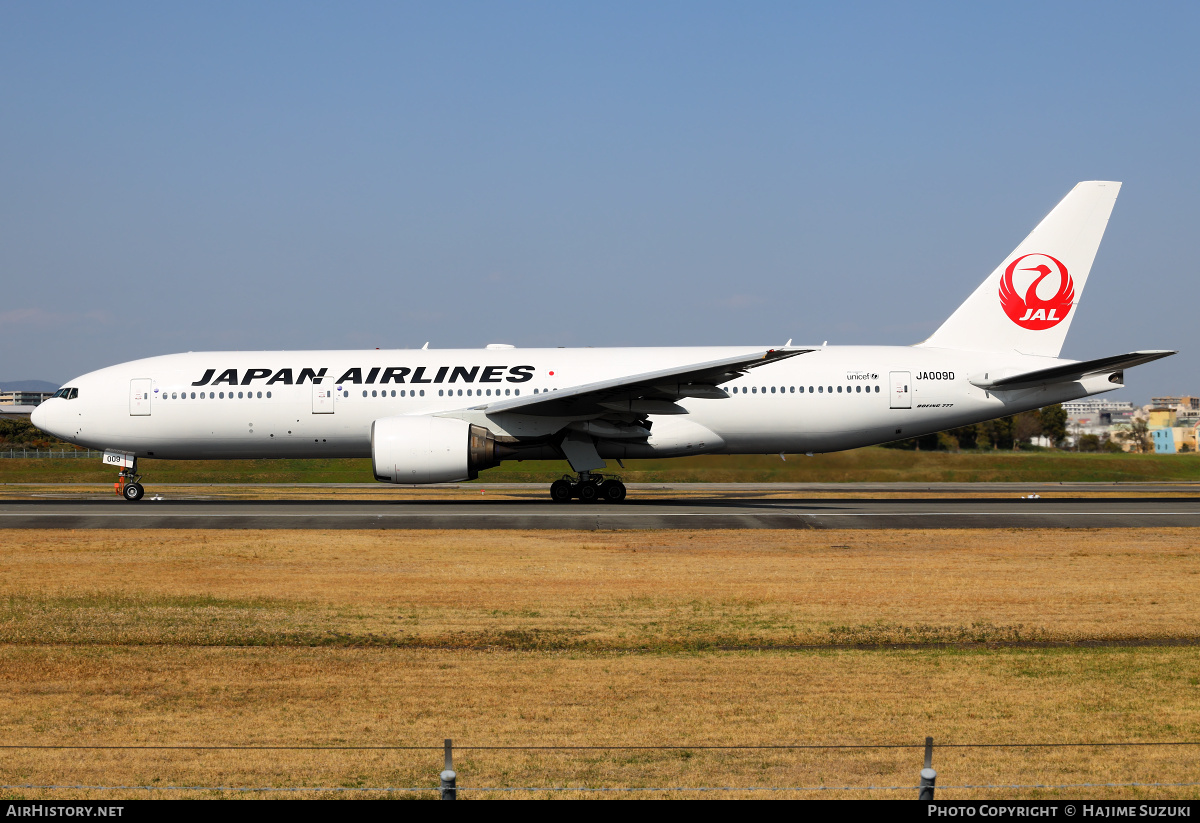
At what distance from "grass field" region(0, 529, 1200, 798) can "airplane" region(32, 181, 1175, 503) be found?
7964 millimetres

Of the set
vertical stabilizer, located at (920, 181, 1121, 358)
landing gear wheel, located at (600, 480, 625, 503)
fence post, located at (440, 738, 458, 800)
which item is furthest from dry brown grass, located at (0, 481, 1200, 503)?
fence post, located at (440, 738, 458, 800)

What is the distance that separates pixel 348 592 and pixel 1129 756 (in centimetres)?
942

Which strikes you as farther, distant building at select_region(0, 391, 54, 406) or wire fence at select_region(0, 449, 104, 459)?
distant building at select_region(0, 391, 54, 406)

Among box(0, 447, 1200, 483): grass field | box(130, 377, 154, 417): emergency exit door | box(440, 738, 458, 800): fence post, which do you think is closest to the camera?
box(440, 738, 458, 800): fence post

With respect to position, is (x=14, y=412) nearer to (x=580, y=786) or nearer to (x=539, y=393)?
(x=539, y=393)

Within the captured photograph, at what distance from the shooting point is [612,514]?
22.0 meters

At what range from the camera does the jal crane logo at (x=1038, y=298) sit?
87.4 feet

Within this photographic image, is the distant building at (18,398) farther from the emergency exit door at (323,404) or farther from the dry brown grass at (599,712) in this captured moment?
the dry brown grass at (599,712)

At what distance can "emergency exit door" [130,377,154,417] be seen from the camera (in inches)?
1035

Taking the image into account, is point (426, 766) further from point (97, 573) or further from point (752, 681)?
point (97, 573)

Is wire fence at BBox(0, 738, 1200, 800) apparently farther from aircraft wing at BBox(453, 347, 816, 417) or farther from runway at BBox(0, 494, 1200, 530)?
aircraft wing at BBox(453, 347, 816, 417)

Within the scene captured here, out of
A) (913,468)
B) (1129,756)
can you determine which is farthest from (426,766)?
(913,468)

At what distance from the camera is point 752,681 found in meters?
8.98
